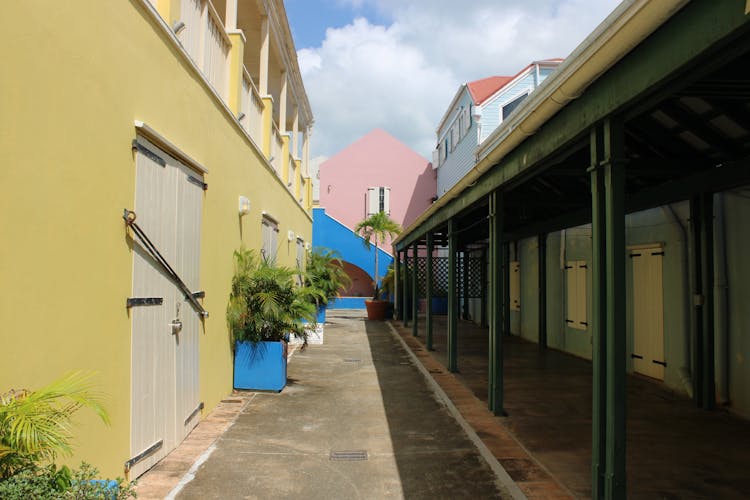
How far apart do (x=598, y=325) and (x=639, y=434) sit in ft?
7.66

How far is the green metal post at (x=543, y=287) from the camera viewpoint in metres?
11.0

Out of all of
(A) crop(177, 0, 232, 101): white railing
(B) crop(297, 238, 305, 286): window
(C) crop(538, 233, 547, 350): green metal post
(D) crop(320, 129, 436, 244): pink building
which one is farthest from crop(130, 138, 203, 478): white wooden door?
(D) crop(320, 129, 436, 244): pink building

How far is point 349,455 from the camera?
450 cm

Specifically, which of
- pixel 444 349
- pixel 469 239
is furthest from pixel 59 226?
pixel 469 239

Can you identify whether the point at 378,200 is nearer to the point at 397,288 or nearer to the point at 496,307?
the point at 397,288

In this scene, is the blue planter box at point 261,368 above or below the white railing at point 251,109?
below

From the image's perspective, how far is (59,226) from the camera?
2.70 metres

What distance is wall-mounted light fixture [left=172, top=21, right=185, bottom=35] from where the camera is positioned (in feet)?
14.8

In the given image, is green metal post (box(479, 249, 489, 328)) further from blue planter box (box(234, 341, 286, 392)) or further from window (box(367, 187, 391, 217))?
window (box(367, 187, 391, 217))

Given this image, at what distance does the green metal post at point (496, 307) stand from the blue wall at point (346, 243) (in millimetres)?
16810

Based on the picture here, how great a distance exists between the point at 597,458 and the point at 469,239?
10.9 metres

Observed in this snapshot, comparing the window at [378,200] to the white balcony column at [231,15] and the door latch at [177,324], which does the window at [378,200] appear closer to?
the white balcony column at [231,15]

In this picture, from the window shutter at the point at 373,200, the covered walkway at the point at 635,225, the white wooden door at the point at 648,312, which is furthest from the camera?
the window shutter at the point at 373,200

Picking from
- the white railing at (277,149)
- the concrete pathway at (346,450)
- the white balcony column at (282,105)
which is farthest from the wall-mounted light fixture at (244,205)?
the white balcony column at (282,105)
